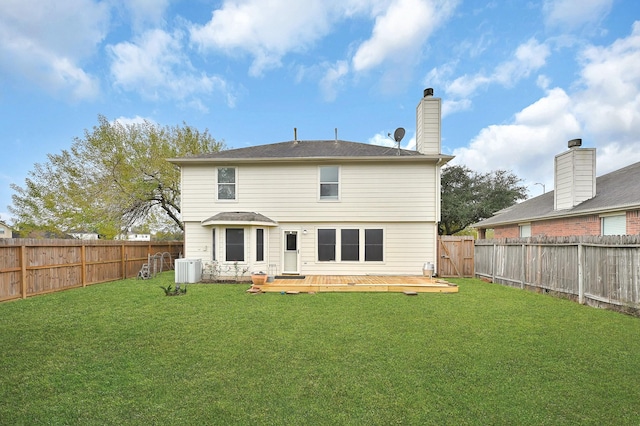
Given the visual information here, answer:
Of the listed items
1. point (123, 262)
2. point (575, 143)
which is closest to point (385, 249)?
point (575, 143)

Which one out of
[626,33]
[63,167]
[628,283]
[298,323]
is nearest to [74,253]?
[298,323]

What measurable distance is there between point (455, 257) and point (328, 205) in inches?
224

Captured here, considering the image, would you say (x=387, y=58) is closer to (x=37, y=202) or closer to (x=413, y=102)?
(x=413, y=102)

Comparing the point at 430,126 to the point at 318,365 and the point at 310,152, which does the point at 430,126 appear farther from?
the point at 318,365

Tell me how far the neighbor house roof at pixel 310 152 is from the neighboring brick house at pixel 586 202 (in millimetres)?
5485

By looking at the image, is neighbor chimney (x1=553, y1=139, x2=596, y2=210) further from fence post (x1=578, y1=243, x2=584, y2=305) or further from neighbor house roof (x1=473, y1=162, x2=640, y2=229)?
fence post (x1=578, y1=243, x2=584, y2=305)

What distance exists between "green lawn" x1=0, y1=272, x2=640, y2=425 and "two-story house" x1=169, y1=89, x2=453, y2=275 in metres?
4.81

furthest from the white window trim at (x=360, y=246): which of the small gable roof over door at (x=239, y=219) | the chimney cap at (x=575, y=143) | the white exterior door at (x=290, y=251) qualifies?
the chimney cap at (x=575, y=143)

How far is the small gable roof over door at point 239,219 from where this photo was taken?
35.2 feet

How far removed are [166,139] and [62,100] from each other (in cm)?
541

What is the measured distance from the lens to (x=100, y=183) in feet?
57.5

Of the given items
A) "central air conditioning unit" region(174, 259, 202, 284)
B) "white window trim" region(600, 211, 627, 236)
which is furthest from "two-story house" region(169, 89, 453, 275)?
"white window trim" region(600, 211, 627, 236)

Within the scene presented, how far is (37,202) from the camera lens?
683 inches

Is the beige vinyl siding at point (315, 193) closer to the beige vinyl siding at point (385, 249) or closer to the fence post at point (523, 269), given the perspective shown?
the beige vinyl siding at point (385, 249)
